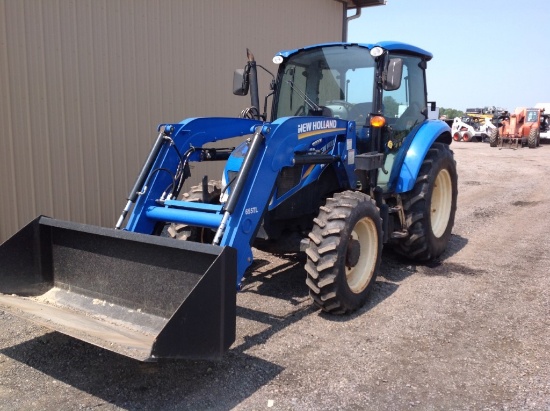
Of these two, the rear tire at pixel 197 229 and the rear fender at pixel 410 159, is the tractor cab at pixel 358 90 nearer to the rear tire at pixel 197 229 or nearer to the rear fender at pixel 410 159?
the rear fender at pixel 410 159

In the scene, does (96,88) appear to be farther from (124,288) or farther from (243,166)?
(124,288)

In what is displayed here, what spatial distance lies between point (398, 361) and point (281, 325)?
1.00 m

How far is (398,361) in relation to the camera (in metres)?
3.80

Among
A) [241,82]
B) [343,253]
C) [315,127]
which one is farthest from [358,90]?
[343,253]

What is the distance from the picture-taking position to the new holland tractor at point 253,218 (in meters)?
3.39

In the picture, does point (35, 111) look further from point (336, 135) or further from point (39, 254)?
point (336, 135)

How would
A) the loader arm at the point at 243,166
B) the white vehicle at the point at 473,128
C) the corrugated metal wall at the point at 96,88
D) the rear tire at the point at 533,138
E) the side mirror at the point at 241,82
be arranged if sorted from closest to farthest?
the loader arm at the point at 243,166 < the side mirror at the point at 241,82 < the corrugated metal wall at the point at 96,88 < the rear tire at the point at 533,138 < the white vehicle at the point at 473,128

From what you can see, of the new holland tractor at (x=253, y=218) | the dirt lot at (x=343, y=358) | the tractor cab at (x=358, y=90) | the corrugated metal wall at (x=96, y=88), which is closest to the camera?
the dirt lot at (x=343, y=358)

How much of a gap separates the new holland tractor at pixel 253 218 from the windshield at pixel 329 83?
12 mm

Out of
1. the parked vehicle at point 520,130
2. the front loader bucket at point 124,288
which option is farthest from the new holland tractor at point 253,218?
the parked vehicle at point 520,130

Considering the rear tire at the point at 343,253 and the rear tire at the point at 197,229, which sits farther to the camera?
the rear tire at the point at 197,229

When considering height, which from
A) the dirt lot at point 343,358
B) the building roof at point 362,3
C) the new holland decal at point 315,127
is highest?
the building roof at point 362,3

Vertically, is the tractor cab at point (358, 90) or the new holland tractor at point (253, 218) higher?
the tractor cab at point (358, 90)

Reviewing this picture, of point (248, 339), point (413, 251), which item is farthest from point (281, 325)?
point (413, 251)
